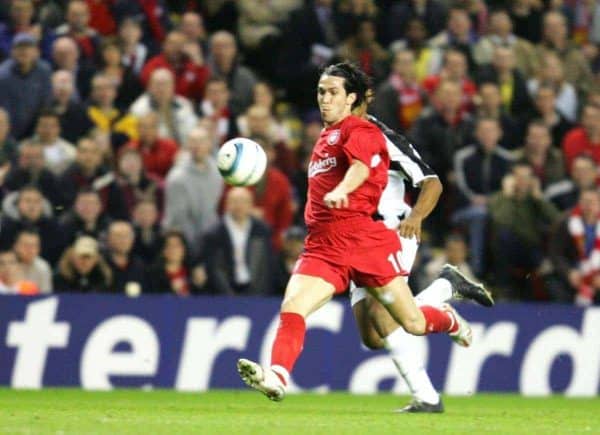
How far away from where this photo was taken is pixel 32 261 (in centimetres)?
1514

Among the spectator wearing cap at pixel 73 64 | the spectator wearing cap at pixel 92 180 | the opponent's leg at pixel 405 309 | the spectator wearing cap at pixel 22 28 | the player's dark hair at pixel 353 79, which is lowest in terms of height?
the opponent's leg at pixel 405 309

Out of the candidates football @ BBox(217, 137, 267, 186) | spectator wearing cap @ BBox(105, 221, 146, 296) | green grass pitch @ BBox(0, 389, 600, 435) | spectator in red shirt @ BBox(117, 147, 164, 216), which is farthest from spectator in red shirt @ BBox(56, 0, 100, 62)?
football @ BBox(217, 137, 267, 186)

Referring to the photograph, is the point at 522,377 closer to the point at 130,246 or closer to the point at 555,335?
the point at 555,335

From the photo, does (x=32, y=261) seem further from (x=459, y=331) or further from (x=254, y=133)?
(x=459, y=331)

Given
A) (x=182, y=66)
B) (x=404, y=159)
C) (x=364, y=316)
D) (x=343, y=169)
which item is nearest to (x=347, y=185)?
(x=343, y=169)

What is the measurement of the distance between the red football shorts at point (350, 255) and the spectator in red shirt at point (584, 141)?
7796 millimetres

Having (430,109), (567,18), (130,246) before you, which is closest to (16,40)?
(130,246)

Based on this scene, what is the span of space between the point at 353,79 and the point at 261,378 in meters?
2.00

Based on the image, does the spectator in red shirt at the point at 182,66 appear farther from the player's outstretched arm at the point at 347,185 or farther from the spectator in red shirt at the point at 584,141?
the player's outstretched arm at the point at 347,185

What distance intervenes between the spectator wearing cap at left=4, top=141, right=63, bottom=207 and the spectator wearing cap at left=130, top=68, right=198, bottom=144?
1396 millimetres

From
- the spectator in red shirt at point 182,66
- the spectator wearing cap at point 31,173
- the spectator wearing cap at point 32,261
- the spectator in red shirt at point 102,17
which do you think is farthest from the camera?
the spectator in red shirt at point 102,17

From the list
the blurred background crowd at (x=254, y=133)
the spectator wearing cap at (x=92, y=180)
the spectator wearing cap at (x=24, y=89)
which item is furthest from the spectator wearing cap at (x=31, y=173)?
the spectator wearing cap at (x=24, y=89)

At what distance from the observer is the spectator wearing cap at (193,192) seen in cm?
1606

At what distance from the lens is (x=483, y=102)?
17781 mm
